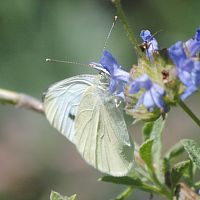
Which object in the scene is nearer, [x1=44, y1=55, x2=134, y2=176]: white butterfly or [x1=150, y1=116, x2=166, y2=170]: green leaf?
[x1=150, y1=116, x2=166, y2=170]: green leaf

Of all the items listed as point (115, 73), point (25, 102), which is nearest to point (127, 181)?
point (115, 73)

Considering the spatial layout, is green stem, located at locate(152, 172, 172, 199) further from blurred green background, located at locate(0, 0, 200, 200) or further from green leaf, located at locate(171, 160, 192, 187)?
blurred green background, located at locate(0, 0, 200, 200)

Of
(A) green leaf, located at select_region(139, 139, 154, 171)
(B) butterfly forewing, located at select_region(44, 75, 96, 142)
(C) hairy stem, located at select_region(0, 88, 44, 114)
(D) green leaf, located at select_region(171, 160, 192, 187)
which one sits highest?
(C) hairy stem, located at select_region(0, 88, 44, 114)

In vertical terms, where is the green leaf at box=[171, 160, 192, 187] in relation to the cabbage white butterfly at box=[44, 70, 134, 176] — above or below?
below

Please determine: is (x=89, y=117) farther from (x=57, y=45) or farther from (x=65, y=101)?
(x=57, y=45)

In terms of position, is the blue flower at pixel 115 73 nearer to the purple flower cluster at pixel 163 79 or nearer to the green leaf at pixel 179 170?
the purple flower cluster at pixel 163 79

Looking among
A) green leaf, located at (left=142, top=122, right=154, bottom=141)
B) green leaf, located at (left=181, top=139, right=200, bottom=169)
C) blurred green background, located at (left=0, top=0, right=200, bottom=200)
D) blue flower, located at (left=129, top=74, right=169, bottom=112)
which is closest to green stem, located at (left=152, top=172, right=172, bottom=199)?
green leaf, located at (left=142, top=122, right=154, bottom=141)

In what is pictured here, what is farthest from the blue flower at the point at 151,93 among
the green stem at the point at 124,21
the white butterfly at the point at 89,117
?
the white butterfly at the point at 89,117

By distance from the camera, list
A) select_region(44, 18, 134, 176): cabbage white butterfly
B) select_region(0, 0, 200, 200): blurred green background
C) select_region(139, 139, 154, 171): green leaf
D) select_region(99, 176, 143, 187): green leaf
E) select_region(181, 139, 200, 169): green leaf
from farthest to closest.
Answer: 1. select_region(0, 0, 200, 200): blurred green background
2. select_region(44, 18, 134, 176): cabbage white butterfly
3. select_region(99, 176, 143, 187): green leaf
4. select_region(139, 139, 154, 171): green leaf
5. select_region(181, 139, 200, 169): green leaf
